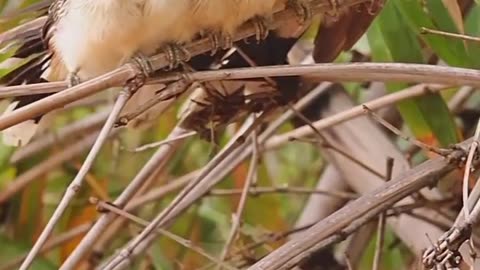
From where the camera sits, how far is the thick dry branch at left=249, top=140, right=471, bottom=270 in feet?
2.84

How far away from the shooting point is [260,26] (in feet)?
3.57

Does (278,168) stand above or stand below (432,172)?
above

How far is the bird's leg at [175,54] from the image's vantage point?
39.4 inches

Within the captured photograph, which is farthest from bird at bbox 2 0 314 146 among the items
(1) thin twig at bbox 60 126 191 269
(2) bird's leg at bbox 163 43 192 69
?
(1) thin twig at bbox 60 126 191 269

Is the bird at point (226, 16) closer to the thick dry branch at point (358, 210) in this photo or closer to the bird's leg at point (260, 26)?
the bird's leg at point (260, 26)

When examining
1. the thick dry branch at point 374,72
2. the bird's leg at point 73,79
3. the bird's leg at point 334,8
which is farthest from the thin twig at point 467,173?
the bird's leg at point 73,79

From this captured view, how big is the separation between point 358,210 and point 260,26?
25 cm

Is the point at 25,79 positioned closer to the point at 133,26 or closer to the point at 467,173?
the point at 133,26

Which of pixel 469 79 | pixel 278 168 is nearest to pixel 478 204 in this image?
pixel 469 79

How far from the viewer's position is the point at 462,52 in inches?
43.6

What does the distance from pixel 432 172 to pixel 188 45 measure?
263mm

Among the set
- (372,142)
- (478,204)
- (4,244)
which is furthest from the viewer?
(4,244)

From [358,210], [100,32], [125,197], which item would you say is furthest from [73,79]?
[358,210]

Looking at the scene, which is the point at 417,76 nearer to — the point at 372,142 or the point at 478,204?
the point at 478,204
